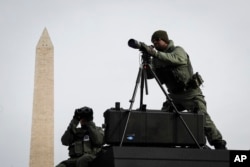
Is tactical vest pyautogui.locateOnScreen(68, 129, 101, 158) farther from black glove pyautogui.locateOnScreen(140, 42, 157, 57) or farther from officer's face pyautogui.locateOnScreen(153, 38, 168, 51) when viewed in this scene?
black glove pyautogui.locateOnScreen(140, 42, 157, 57)

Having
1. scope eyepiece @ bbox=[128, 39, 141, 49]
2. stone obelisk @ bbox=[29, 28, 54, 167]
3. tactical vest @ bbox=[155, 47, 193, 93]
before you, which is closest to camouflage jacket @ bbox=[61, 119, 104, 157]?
tactical vest @ bbox=[155, 47, 193, 93]

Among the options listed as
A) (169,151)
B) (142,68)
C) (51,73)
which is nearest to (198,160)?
(169,151)

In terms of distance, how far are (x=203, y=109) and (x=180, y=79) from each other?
39 centimetres

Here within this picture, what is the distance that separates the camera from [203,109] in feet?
20.3

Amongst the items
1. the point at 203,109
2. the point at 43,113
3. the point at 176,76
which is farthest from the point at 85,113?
the point at 43,113

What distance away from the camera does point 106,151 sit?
514 cm

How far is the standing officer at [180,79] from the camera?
5.98 metres

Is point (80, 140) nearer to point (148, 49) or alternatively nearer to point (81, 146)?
point (81, 146)

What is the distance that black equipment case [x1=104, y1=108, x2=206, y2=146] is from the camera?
5.20 metres

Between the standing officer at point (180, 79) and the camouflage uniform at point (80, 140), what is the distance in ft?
2.62

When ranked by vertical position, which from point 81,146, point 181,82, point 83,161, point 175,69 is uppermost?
point 175,69

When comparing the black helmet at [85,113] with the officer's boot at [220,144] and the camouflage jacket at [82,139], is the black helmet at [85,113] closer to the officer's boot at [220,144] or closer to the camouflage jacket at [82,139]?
the camouflage jacket at [82,139]

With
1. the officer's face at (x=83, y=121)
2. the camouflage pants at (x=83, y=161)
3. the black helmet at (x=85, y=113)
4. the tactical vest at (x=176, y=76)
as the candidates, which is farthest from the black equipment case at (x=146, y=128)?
the officer's face at (x=83, y=121)

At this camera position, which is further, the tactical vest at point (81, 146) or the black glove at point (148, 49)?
the tactical vest at point (81, 146)
